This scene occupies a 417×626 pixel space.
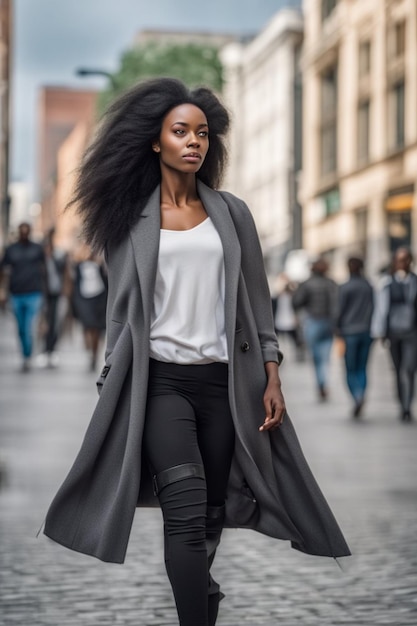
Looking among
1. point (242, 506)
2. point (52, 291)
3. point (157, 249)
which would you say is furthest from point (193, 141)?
point (52, 291)

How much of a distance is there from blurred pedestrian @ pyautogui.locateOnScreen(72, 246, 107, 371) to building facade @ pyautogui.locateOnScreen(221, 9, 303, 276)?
42045mm

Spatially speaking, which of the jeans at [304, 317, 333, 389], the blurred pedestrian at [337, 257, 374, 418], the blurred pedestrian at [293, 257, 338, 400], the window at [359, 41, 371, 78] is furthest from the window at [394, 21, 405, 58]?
the blurred pedestrian at [337, 257, 374, 418]

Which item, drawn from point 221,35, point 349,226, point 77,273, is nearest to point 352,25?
point 349,226

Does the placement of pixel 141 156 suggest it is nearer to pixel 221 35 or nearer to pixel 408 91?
pixel 408 91

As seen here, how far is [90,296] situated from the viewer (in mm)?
19016

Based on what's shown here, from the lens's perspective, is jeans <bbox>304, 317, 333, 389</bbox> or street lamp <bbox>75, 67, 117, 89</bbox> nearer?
jeans <bbox>304, 317, 333, 389</bbox>

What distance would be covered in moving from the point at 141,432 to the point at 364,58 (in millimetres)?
40284

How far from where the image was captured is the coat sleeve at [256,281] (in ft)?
13.8

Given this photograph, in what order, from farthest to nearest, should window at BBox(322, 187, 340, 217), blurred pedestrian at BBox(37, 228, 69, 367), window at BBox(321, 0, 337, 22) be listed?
window at BBox(321, 0, 337, 22)
window at BBox(322, 187, 340, 217)
blurred pedestrian at BBox(37, 228, 69, 367)

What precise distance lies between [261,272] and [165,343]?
41 cm

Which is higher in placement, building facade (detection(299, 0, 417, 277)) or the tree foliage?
the tree foliage

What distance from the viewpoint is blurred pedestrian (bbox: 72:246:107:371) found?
61.5 ft

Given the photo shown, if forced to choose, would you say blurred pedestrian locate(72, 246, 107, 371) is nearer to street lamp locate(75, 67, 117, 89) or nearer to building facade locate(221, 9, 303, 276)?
street lamp locate(75, 67, 117, 89)

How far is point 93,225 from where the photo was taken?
4.23 m
